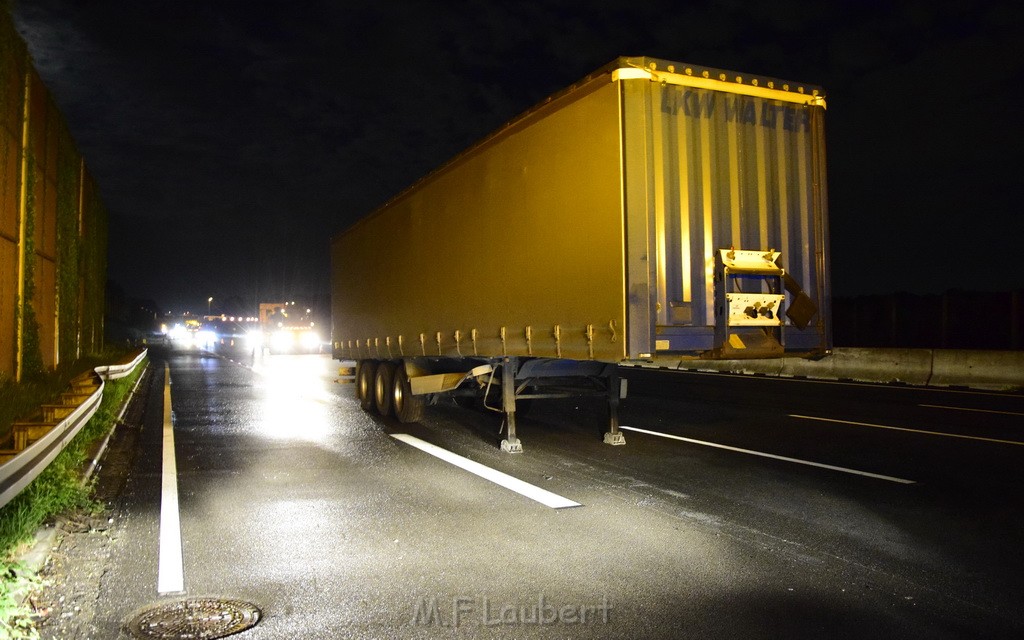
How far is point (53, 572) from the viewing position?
210 inches

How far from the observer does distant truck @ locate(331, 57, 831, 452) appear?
779 cm

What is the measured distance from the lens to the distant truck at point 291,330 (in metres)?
46.2

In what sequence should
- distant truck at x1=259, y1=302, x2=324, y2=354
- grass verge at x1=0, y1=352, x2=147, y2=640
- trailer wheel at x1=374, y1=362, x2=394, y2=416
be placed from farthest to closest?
distant truck at x1=259, y1=302, x2=324, y2=354 < trailer wheel at x1=374, y1=362, x2=394, y2=416 < grass verge at x1=0, y1=352, x2=147, y2=640

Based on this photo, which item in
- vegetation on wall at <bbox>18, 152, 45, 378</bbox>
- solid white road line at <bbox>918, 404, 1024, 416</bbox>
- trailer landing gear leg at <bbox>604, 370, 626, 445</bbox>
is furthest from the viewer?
solid white road line at <bbox>918, 404, 1024, 416</bbox>

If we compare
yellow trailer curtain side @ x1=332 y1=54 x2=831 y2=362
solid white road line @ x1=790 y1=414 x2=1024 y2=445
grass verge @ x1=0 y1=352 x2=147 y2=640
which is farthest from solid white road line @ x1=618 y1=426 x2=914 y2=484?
grass verge @ x1=0 y1=352 x2=147 y2=640

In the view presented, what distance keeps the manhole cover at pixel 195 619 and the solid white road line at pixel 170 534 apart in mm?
328

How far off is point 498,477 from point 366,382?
24.7ft

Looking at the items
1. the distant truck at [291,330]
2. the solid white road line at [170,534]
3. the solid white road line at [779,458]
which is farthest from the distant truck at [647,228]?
the distant truck at [291,330]

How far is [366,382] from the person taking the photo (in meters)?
15.6

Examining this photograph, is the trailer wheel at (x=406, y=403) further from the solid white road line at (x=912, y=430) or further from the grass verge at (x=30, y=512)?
the solid white road line at (x=912, y=430)

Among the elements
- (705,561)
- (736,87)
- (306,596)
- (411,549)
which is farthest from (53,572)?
(736,87)

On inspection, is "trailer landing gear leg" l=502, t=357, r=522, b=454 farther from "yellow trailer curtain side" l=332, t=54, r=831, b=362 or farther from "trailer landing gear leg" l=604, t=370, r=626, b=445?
"trailer landing gear leg" l=604, t=370, r=626, b=445

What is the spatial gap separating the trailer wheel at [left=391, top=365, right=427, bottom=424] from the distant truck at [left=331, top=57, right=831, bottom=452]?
268 cm

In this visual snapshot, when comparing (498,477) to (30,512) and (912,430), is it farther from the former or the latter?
(912,430)
